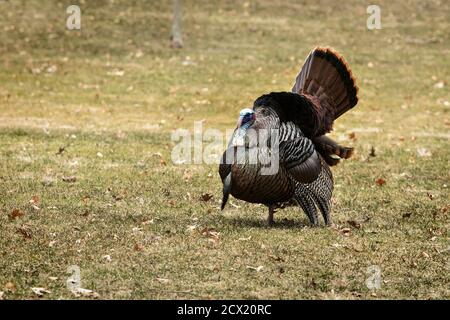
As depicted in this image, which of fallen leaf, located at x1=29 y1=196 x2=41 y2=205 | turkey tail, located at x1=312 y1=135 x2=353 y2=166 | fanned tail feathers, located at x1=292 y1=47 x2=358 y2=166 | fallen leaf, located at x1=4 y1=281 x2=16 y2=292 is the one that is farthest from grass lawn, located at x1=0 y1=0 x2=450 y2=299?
fanned tail feathers, located at x1=292 y1=47 x2=358 y2=166

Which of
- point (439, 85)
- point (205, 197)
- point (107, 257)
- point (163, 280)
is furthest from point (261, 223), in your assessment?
point (439, 85)

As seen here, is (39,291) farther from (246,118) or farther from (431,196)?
(431,196)

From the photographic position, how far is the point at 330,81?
441 inches

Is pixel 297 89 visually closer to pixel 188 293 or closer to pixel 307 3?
pixel 188 293

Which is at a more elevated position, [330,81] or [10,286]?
[330,81]

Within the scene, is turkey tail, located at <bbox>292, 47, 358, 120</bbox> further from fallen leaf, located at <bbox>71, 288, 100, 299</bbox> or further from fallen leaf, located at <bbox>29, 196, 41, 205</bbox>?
fallen leaf, located at <bbox>71, 288, 100, 299</bbox>

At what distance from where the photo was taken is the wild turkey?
31.7ft

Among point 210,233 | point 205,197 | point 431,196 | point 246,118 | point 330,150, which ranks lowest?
point 431,196

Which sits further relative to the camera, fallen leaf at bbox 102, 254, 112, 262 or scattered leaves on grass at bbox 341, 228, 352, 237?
scattered leaves on grass at bbox 341, 228, 352, 237

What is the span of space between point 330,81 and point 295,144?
1.50 metres

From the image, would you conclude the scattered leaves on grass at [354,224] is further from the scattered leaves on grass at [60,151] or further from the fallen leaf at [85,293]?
the scattered leaves on grass at [60,151]

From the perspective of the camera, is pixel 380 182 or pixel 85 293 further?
pixel 380 182

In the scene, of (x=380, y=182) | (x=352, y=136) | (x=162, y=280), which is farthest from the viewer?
(x=352, y=136)
